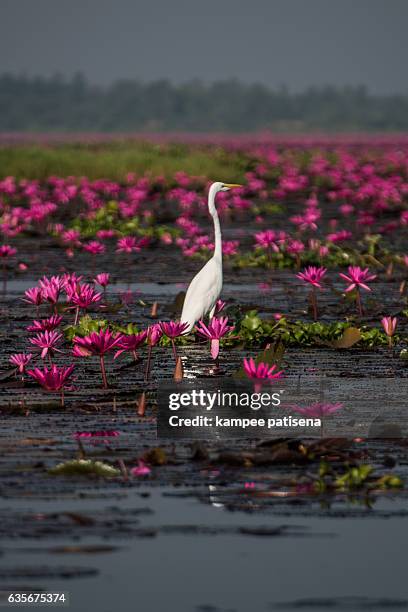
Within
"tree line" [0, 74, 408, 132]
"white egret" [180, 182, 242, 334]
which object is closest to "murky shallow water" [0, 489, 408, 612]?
"white egret" [180, 182, 242, 334]

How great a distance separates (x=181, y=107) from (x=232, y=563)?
161830mm

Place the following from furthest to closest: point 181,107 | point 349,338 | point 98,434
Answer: point 181,107 → point 349,338 → point 98,434

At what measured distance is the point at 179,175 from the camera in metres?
25.9

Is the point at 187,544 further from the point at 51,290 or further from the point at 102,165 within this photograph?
the point at 102,165

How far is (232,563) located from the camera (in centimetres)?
524

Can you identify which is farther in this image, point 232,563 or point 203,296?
point 203,296

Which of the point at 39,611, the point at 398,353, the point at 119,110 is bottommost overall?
the point at 39,611

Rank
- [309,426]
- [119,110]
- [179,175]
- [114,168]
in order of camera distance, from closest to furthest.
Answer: [309,426], [179,175], [114,168], [119,110]

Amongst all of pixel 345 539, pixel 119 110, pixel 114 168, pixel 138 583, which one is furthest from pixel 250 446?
pixel 119 110

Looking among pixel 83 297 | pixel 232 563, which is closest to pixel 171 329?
pixel 83 297

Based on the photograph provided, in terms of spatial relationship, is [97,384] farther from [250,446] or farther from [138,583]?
[138,583]

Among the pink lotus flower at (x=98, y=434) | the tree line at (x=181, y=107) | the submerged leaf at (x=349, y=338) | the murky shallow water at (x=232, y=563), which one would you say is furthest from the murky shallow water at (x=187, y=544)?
the tree line at (x=181, y=107)

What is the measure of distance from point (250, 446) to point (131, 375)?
196 centimetres

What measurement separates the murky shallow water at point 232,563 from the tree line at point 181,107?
448 feet
